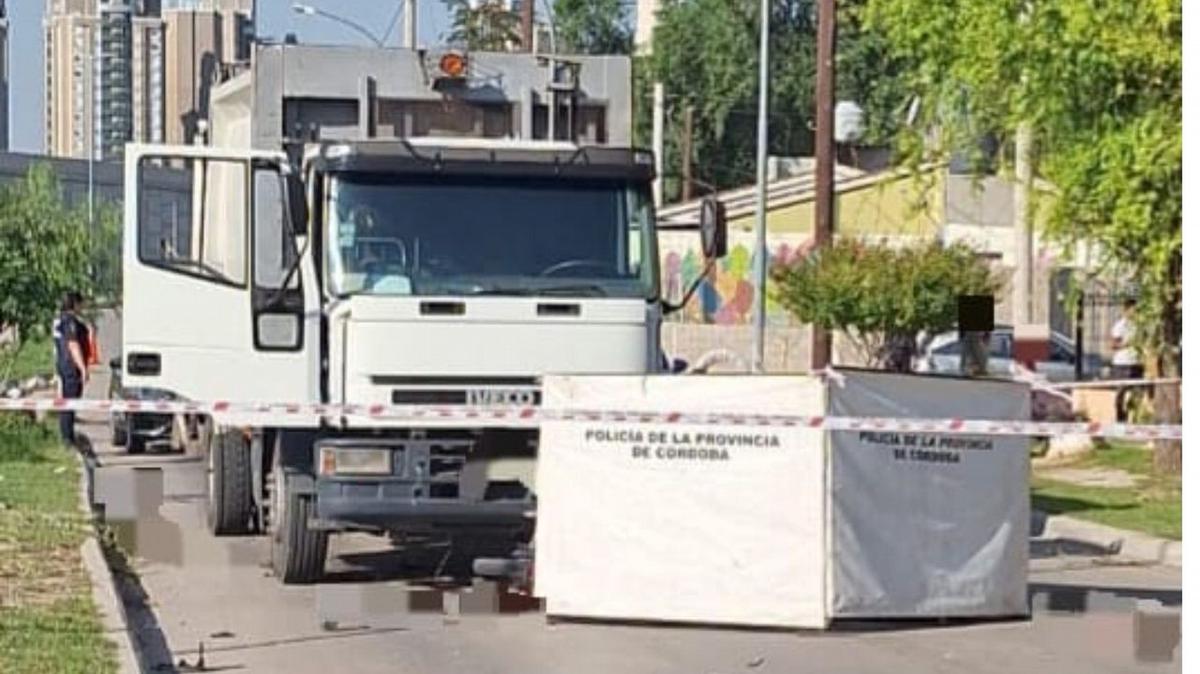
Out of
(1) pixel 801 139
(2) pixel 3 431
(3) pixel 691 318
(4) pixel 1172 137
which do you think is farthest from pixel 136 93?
(4) pixel 1172 137

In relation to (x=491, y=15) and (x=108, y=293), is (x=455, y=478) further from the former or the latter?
(x=491, y=15)

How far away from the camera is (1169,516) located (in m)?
18.5

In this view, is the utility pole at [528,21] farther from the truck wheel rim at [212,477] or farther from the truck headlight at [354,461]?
the truck headlight at [354,461]

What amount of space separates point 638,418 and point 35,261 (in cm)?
1854

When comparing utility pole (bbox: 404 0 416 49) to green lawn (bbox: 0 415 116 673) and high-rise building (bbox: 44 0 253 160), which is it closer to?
green lawn (bbox: 0 415 116 673)

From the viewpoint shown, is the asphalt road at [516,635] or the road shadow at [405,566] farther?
the road shadow at [405,566]

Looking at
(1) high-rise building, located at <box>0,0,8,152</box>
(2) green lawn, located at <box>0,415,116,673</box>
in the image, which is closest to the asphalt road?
(2) green lawn, located at <box>0,415,116,673</box>

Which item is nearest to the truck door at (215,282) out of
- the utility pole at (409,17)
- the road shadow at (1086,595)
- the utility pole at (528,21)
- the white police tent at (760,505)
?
the white police tent at (760,505)

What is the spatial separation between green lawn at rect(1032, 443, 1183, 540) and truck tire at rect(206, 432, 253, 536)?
6753 millimetres

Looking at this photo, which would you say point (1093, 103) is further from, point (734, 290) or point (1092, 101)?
point (734, 290)

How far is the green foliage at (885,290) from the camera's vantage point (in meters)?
30.7

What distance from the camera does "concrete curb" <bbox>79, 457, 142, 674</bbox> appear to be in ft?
32.7

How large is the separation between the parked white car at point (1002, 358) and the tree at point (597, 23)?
160 ft

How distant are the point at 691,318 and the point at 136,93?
178 ft
